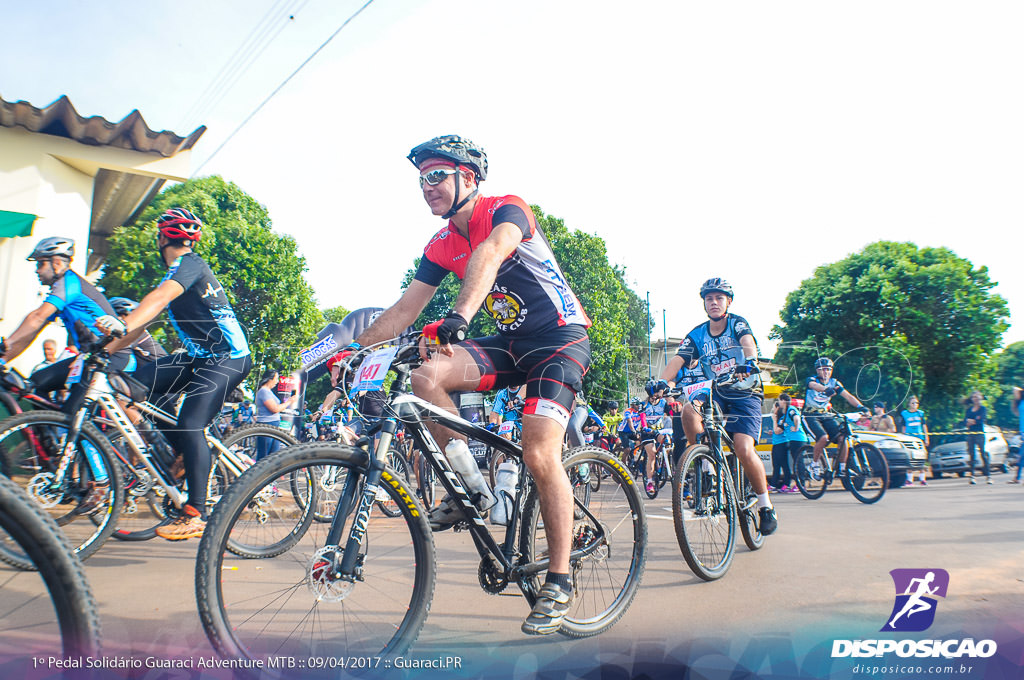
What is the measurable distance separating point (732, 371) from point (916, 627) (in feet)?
6.67

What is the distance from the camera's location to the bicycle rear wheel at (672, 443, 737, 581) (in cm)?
396

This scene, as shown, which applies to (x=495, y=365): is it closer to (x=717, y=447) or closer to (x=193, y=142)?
(x=717, y=447)

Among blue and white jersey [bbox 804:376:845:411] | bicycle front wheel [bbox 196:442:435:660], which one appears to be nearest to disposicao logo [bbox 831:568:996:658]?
bicycle front wheel [bbox 196:442:435:660]

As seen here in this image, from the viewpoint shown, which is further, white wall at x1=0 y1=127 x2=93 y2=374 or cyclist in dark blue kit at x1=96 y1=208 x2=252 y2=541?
white wall at x1=0 y1=127 x2=93 y2=374

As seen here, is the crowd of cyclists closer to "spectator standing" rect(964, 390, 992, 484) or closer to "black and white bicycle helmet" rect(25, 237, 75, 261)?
"black and white bicycle helmet" rect(25, 237, 75, 261)

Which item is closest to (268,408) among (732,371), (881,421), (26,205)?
(26,205)

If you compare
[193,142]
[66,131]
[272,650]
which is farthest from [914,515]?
[66,131]

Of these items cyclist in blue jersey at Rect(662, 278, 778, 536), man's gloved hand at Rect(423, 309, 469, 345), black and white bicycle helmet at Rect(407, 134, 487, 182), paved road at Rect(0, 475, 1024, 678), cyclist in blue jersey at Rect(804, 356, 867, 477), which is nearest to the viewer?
man's gloved hand at Rect(423, 309, 469, 345)

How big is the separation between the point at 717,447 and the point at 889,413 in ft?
42.9

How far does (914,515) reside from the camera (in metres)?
7.25

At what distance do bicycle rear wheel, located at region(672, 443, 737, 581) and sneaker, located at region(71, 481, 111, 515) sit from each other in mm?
3309

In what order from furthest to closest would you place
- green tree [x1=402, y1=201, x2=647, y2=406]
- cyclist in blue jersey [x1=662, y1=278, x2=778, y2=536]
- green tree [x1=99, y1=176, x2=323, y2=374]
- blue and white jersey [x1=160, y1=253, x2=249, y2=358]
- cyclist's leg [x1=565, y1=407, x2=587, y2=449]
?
green tree [x1=402, y1=201, x2=647, y2=406] → green tree [x1=99, y1=176, x2=323, y2=374] → cyclist's leg [x1=565, y1=407, x2=587, y2=449] → cyclist in blue jersey [x1=662, y1=278, x2=778, y2=536] → blue and white jersey [x1=160, y1=253, x2=249, y2=358]

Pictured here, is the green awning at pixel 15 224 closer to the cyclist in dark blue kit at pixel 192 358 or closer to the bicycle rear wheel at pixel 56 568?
the cyclist in dark blue kit at pixel 192 358

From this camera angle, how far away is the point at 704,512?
13.8ft
